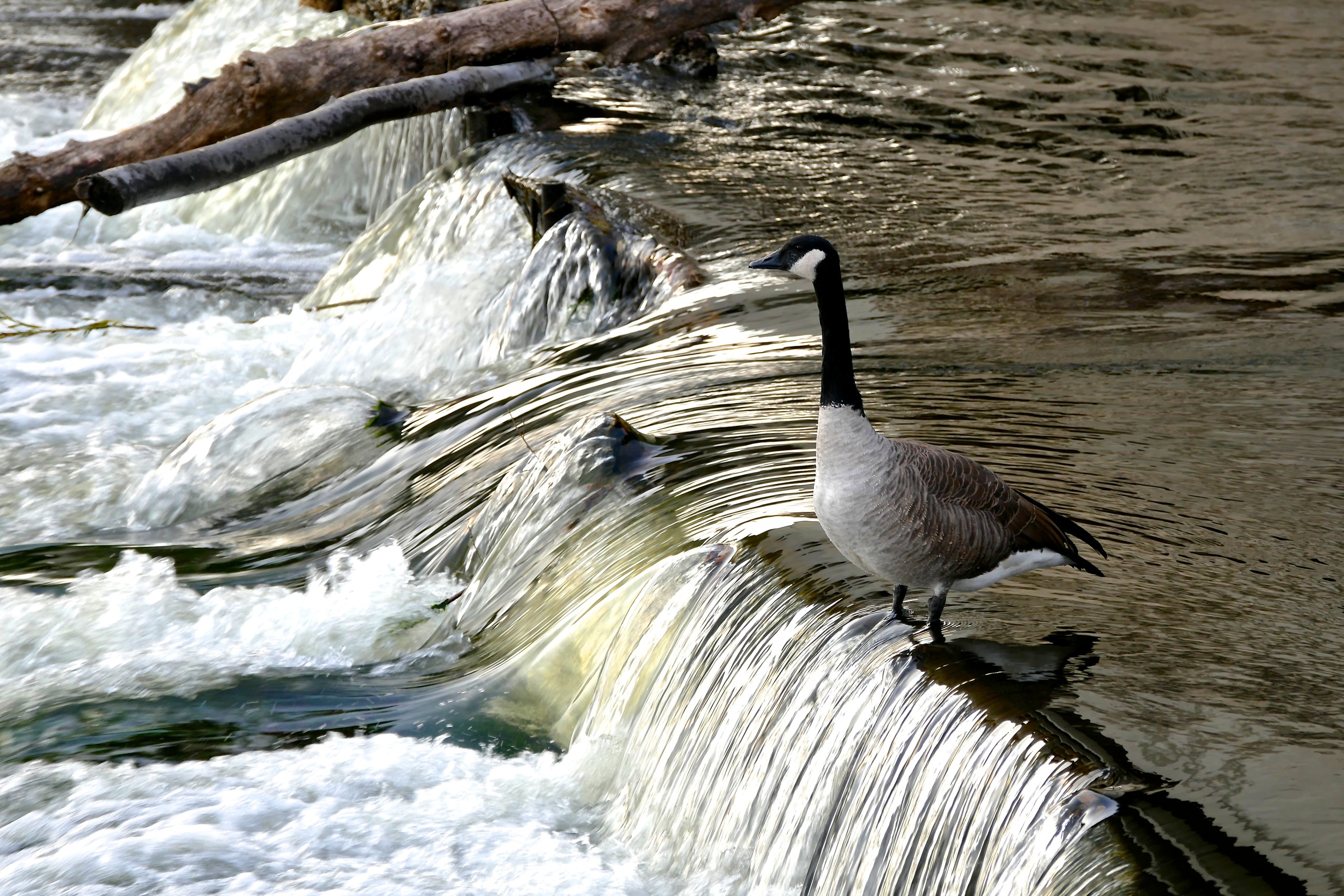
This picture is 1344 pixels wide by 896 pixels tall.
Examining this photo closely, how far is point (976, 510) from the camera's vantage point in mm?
3145

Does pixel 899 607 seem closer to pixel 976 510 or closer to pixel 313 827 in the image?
pixel 976 510

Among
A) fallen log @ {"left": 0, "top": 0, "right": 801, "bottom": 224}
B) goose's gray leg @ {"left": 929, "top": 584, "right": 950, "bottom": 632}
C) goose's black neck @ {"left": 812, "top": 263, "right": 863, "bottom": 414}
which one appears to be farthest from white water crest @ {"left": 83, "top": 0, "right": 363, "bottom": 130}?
goose's gray leg @ {"left": 929, "top": 584, "right": 950, "bottom": 632}

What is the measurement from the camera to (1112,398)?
209 inches

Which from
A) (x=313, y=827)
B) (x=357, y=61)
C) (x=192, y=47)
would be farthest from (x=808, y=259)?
(x=192, y=47)

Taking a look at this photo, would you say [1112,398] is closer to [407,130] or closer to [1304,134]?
[1304,134]

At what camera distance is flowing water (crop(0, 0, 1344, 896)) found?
131 inches

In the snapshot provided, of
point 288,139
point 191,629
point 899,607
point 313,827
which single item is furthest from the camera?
point 288,139

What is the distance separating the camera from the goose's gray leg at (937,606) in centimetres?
326

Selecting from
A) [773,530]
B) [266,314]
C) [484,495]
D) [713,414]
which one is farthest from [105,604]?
[266,314]

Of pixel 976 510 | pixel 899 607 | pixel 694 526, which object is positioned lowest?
pixel 694 526

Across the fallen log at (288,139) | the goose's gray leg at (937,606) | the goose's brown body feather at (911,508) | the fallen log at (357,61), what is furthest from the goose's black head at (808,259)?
the fallen log at (357,61)

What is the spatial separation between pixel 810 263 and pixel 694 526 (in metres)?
1.53

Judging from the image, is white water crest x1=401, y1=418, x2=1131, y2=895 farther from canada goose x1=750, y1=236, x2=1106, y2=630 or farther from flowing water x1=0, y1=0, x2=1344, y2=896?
canada goose x1=750, y1=236, x2=1106, y2=630

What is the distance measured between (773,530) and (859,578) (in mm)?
389
